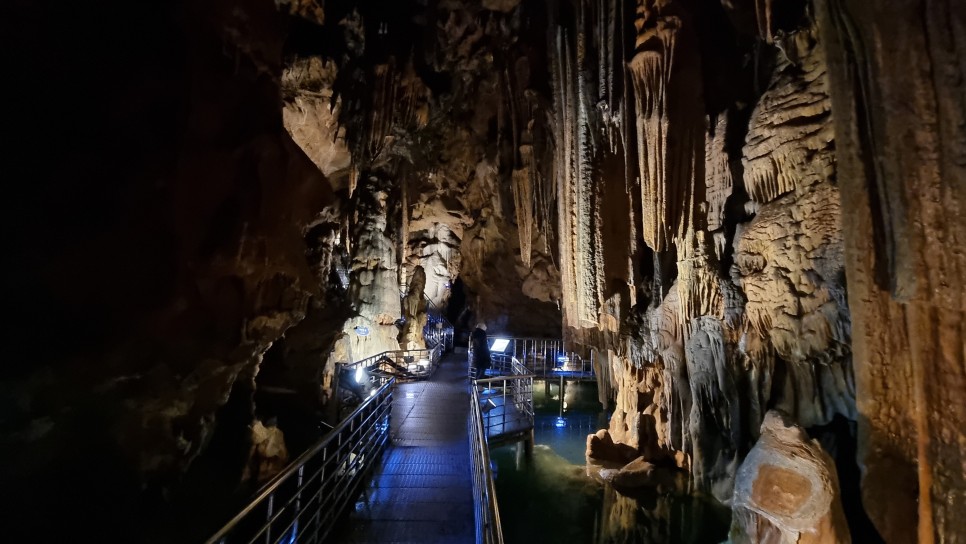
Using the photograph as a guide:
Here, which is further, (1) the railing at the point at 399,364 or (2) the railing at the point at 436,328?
(2) the railing at the point at 436,328

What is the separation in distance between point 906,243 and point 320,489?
4.44m

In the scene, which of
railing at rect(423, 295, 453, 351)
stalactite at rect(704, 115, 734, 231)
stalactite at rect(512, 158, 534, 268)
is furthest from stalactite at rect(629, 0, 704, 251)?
railing at rect(423, 295, 453, 351)

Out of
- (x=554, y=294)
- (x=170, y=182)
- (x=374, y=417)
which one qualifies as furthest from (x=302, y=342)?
(x=554, y=294)

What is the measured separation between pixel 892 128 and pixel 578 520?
711 centimetres

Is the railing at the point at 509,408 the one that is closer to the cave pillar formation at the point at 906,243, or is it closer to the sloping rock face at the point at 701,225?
the sloping rock face at the point at 701,225

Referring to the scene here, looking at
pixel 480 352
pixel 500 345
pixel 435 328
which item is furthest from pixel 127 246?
pixel 435 328

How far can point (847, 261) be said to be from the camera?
3.85m

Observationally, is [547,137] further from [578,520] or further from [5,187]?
[5,187]

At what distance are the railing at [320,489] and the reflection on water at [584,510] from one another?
3.47 meters

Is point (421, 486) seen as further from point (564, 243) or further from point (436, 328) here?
point (436, 328)

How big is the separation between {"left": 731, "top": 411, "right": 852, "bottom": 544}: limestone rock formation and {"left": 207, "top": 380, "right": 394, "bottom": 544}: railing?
363 cm

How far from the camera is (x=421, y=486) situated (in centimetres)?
468

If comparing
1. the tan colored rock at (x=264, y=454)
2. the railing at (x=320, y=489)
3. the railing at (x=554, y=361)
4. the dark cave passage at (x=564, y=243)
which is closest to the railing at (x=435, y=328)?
the railing at (x=554, y=361)

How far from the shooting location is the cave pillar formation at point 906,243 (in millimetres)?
3162
